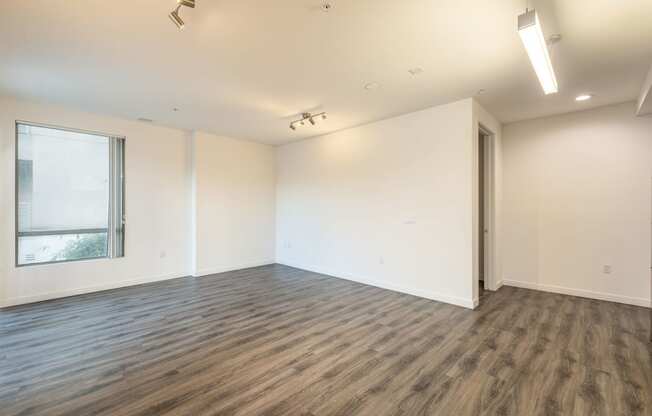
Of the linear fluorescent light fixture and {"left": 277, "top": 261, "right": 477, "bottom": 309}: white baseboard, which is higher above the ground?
the linear fluorescent light fixture

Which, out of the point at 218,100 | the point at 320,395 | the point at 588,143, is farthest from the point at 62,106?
the point at 588,143

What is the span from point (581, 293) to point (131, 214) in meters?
7.48

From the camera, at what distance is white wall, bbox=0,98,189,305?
13.1 ft

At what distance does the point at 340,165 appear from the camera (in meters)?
5.59

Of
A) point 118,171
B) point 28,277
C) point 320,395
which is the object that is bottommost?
point 320,395

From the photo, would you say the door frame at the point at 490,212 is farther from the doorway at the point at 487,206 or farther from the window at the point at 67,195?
the window at the point at 67,195

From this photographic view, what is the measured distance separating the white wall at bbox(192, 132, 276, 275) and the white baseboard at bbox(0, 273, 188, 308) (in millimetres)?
659

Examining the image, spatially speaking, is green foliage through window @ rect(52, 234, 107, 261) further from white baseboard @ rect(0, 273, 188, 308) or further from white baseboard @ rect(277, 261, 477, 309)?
white baseboard @ rect(277, 261, 477, 309)

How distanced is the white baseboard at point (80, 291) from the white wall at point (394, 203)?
271cm

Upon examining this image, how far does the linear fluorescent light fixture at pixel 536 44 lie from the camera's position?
1.85m

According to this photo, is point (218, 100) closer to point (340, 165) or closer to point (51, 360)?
point (340, 165)

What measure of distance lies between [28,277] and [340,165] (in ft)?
17.0

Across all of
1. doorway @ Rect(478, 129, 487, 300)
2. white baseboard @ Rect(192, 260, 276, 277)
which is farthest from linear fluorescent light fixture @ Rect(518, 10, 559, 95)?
white baseboard @ Rect(192, 260, 276, 277)

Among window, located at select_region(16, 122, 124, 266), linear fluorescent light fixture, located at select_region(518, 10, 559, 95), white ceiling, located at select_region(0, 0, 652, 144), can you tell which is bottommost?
window, located at select_region(16, 122, 124, 266)
